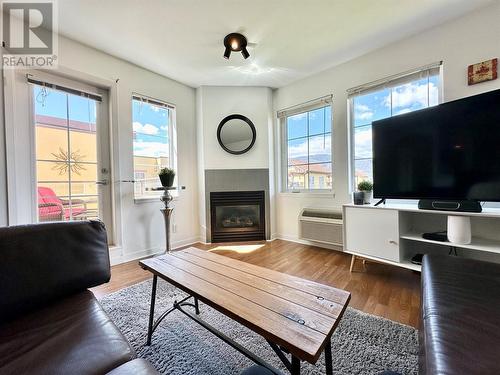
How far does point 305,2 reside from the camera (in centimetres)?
181

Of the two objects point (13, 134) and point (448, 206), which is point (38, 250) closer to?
point (13, 134)

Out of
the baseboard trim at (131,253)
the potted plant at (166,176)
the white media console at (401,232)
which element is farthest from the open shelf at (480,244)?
the baseboard trim at (131,253)

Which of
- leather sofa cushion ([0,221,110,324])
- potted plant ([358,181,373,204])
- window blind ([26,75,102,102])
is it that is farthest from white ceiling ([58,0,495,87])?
leather sofa cushion ([0,221,110,324])

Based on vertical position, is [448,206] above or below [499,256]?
above

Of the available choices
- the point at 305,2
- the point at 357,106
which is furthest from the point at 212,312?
the point at 357,106

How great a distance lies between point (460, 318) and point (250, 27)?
254 cm

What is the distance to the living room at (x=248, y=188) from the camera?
878mm

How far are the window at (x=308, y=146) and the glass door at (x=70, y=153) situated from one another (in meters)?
2.52

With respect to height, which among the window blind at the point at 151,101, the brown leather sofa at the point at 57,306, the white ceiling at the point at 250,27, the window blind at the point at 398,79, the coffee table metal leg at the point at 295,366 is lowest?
the coffee table metal leg at the point at 295,366

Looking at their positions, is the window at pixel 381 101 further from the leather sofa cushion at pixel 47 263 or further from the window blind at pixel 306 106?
the leather sofa cushion at pixel 47 263

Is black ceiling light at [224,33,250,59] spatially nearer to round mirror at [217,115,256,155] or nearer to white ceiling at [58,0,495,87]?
white ceiling at [58,0,495,87]

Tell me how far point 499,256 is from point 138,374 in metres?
2.70

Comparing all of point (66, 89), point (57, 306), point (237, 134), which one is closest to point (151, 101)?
point (66, 89)

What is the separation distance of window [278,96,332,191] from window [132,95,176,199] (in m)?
1.76
